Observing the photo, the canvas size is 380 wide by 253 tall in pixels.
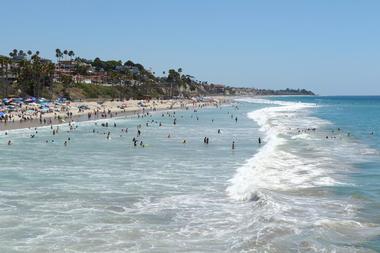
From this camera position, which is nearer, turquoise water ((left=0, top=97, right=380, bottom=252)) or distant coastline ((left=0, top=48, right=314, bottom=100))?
turquoise water ((left=0, top=97, right=380, bottom=252))

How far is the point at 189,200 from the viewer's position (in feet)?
71.9

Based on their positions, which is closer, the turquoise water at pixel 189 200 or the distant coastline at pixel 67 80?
the turquoise water at pixel 189 200

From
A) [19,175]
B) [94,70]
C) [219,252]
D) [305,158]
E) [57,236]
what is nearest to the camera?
[219,252]

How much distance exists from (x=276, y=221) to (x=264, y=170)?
11.7m

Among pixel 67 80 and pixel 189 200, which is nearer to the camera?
pixel 189 200

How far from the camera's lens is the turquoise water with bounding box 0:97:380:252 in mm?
16234

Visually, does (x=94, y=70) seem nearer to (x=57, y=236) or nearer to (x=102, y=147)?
(x=102, y=147)

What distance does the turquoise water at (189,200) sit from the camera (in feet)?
53.3

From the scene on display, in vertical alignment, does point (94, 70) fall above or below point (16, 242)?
above

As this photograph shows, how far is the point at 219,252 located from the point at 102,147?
28.0m

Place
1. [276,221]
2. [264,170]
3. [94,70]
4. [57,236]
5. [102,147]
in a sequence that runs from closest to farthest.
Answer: [57,236] → [276,221] → [264,170] → [102,147] → [94,70]

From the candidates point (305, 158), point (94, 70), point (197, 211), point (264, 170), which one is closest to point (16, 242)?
point (197, 211)

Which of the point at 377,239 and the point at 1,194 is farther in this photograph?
the point at 1,194

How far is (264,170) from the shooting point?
97.9 ft
